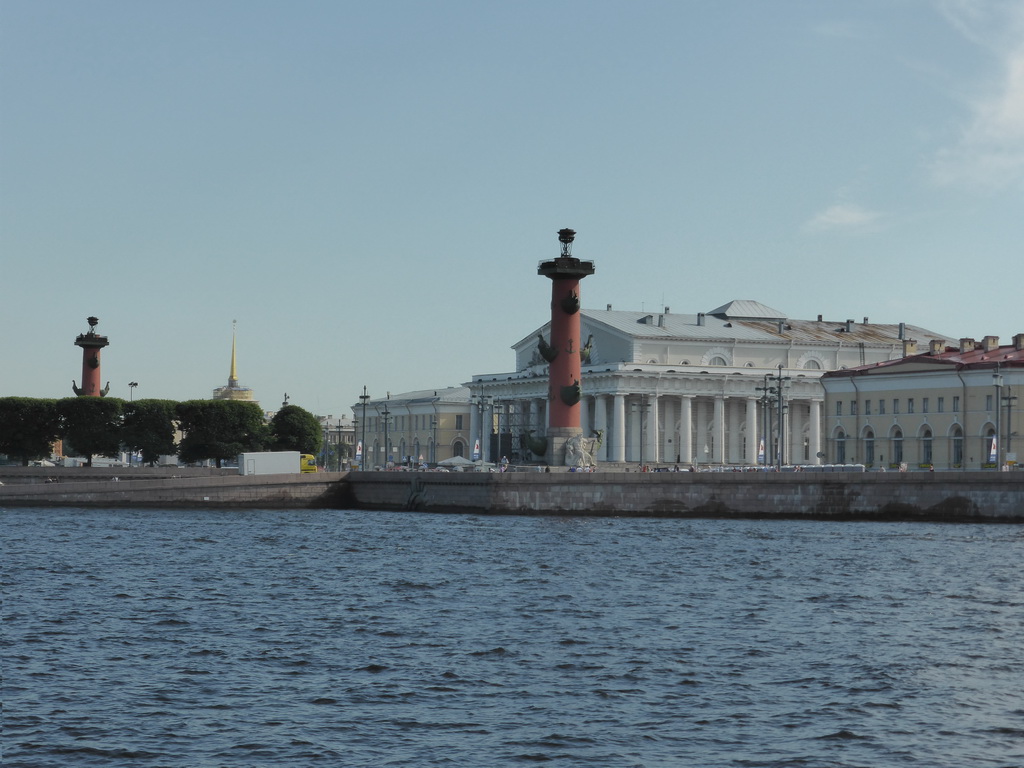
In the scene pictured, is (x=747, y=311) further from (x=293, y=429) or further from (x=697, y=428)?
(x=293, y=429)

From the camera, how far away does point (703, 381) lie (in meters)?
99.4

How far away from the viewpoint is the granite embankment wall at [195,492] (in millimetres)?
61125

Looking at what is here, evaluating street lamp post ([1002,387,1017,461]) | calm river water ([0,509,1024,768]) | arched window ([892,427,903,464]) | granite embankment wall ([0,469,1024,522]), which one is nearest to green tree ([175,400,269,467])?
granite embankment wall ([0,469,1024,522])

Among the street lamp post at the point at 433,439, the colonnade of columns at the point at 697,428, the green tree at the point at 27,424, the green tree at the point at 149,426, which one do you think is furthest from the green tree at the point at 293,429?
the street lamp post at the point at 433,439

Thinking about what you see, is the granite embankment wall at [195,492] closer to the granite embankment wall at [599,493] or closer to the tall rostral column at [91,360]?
the granite embankment wall at [599,493]

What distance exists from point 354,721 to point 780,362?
88150 millimetres

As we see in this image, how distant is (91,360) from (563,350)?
122 ft

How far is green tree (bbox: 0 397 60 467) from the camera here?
78.2 m

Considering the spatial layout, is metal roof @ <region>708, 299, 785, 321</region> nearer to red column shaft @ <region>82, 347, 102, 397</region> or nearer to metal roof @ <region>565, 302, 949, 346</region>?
metal roof @ <region>565, 302, 949, 346</region>

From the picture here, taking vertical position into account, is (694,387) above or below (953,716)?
above

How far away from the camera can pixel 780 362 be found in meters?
103

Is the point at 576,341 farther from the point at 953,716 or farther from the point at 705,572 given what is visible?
the point at 953,716

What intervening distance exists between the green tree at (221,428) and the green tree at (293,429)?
257 centimetres

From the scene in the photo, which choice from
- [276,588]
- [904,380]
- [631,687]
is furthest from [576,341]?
[631,687]
